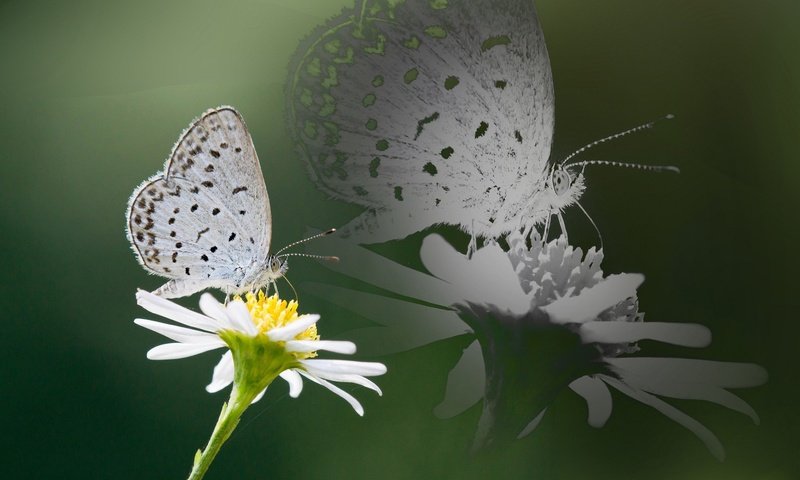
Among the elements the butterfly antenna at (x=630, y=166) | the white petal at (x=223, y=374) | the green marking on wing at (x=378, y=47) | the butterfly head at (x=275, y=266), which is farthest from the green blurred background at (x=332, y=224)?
the white petal at (x=223, y=374)

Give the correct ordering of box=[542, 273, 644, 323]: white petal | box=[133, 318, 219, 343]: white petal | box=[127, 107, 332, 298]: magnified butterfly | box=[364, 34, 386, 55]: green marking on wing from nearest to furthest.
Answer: box=[133, 318, 219, 343]: white petal < box=[127, 107, 332, 298]: magnified butterfly < box=[542, 273, 644, 323]: white petal < box=[364, 34, 386, 55]: green marking on wing

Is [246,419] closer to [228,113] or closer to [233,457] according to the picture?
[233,457]

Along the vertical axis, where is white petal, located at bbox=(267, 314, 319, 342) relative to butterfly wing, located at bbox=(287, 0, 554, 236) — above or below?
below

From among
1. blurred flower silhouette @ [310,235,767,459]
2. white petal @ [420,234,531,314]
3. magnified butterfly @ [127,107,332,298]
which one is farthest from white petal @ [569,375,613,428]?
magnified butterfly @ [127,107,332,298]

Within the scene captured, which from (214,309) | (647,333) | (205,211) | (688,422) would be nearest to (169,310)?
(214,309)

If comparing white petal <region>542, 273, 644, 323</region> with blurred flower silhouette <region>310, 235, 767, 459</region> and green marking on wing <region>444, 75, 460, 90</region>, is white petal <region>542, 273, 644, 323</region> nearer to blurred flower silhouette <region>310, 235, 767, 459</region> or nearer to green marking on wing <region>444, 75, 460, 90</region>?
blurred flower silhouette <region>310, 235, 767, 459</region>

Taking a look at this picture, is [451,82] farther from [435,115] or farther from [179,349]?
[179,349]
